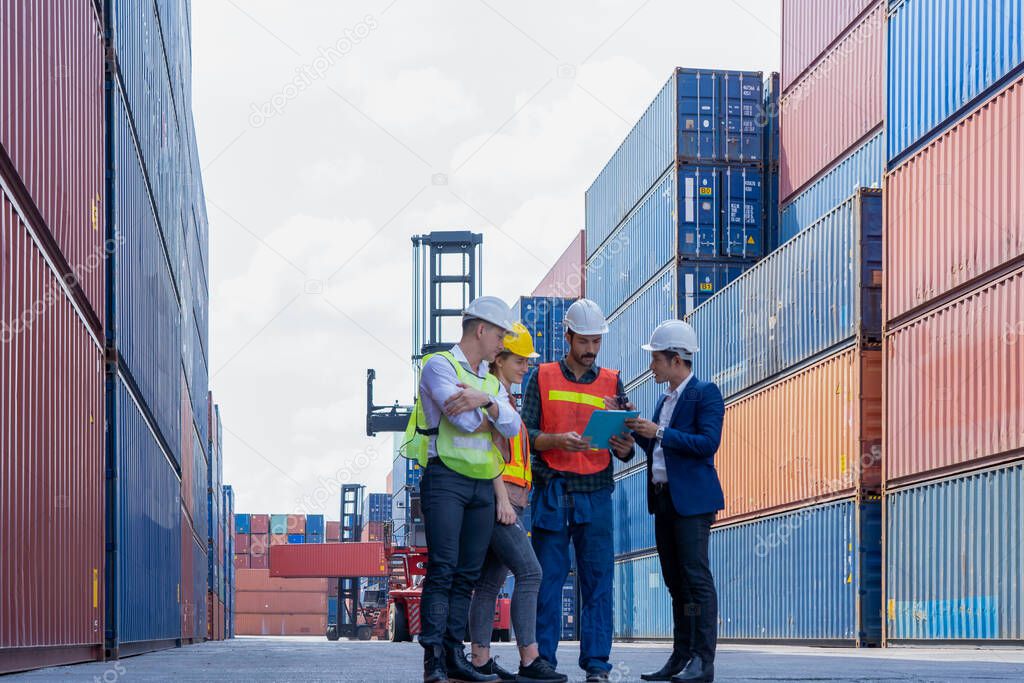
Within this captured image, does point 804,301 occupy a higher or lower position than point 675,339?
higher

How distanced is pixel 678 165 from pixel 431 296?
8.02 metres

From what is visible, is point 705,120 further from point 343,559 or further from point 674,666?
point 343,559

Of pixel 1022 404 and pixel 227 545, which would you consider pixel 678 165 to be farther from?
pixel 227 545

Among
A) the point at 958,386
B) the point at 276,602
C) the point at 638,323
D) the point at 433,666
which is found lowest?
the point at 276,602

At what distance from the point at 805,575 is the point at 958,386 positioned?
5.10 m

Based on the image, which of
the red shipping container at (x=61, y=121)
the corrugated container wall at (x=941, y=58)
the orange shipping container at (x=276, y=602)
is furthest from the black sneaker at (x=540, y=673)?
the orange shipping container at (x=276, y=602)

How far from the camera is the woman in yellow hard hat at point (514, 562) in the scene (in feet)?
20.9

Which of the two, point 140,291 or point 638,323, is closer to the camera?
point 140,291

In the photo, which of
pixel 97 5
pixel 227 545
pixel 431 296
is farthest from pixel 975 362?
pixel 227 545

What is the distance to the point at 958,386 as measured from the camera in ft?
54.5

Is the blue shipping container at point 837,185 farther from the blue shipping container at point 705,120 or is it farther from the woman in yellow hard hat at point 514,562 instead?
the woman in yellow hard hat at point 514,562

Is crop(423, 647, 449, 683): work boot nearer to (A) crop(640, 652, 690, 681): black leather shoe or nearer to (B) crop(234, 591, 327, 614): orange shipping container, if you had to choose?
(A) crop(640, 652, 690, 681): black leather shoe

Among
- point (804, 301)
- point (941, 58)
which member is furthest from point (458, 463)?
point (804, 301)

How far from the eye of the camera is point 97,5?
1335cm
